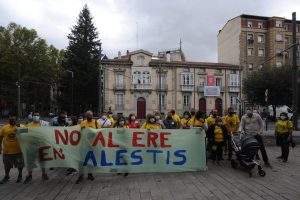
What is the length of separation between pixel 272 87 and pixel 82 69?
88.2ft

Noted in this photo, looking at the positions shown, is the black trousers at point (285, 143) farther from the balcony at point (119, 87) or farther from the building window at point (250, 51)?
the building window at point (250, 51)

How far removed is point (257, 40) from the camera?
89.3m

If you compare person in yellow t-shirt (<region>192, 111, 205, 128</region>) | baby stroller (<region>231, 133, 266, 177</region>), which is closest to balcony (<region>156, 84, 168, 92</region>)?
person in yellow t-shirt (<region>192, 111, 205, 128</region>)

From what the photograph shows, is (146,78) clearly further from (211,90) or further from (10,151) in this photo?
(10,151)

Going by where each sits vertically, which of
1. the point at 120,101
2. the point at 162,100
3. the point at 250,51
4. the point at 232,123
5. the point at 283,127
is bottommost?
the point at 283,127

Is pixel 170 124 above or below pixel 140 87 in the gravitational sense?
below

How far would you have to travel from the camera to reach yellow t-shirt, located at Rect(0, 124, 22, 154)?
45.2 feet

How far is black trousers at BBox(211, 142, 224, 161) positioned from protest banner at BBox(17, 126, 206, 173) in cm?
179

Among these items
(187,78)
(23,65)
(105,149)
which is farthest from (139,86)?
(105,149)

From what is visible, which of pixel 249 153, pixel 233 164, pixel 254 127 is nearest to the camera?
pixel 249 153

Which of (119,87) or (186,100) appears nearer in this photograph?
(119,87)

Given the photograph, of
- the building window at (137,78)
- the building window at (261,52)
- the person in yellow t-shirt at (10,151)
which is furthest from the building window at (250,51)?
the person in yellow t-shirt at (10,151)

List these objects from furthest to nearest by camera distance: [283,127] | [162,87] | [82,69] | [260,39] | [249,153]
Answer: [260,39] < [162,87] < [82,69] < [283,127] < [249,153]

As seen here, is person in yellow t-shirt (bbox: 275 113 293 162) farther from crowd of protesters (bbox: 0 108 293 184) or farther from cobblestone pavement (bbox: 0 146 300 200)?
cobblestone pavement (bbox: 0 146 300 200)
